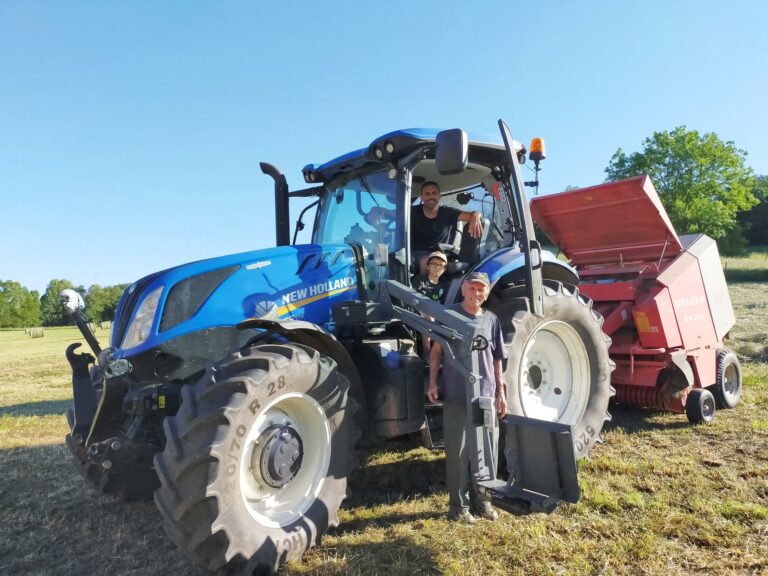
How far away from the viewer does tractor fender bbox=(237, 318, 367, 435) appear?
10.5 feet

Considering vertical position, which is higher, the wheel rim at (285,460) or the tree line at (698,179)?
the tree line at (698,179)

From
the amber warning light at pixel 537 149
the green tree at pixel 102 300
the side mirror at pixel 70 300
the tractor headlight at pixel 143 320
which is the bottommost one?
the tractor headlight at pixel 143 320

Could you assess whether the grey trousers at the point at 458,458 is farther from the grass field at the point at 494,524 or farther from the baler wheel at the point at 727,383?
the baler wheel at the point at 727,383

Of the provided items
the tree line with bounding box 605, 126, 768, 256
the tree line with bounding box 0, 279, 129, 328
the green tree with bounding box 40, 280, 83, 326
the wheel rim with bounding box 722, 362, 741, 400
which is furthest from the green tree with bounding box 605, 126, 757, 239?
the green tree with bounding box 40, 280, 83, 326

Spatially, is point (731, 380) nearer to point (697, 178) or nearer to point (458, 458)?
point (458, 458)

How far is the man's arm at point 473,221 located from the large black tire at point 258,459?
177 cm

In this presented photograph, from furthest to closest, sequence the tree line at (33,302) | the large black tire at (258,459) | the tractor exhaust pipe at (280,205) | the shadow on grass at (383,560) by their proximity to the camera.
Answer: the tree line at (33,302) < the tractor exhaust pipe at (280,205) < the shadow on grass at (383,560) < the large black tire at (258,459)

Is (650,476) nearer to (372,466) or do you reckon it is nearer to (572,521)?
(572,521)

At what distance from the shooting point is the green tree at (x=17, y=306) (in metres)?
75.6

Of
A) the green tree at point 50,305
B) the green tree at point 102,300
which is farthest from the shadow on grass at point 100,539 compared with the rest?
the green tree at point 50,305

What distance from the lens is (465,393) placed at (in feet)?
11.3

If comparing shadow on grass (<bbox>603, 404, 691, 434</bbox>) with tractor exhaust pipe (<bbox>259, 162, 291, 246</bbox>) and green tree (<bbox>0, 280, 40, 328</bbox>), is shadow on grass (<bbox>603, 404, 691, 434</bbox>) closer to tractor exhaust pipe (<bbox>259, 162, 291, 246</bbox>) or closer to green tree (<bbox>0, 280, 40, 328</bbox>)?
tractor exhaust pipe (<bbox>259, 162, 291, 246</bbox>)

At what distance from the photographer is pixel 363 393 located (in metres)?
3.69

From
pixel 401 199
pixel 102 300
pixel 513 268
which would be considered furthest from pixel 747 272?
pixel 102 300
